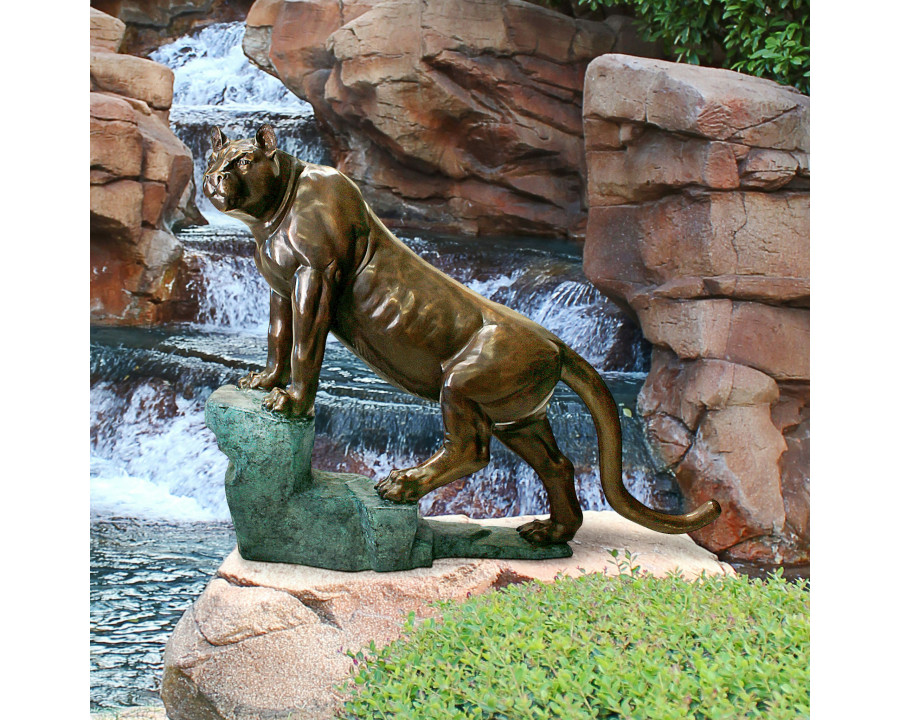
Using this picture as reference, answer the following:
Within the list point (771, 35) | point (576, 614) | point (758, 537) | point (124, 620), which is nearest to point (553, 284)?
point (771, 35)

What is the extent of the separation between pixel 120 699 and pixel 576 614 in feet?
6.79

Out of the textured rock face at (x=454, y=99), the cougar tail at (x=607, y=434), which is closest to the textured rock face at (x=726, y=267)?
the cougar tail at (x=607, y=434)

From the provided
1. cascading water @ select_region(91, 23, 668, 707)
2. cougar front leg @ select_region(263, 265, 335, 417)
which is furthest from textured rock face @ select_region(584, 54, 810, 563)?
cougar front leg @ select_region(263, 265, 335, 417)

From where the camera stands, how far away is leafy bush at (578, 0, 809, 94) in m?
5.39

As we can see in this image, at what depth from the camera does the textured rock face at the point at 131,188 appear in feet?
20.9

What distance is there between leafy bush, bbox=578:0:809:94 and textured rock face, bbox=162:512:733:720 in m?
4.02

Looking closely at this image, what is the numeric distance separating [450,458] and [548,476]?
14.1 inches

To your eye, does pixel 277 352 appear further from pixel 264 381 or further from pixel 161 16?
pixel 161 16

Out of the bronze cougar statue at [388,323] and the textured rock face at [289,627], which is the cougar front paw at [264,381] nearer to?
the bronze cougar statue at [388,323]

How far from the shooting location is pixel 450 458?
243 cm

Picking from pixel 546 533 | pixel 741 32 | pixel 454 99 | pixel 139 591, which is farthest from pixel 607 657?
pixel 454 99

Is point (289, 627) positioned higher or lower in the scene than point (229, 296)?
lower

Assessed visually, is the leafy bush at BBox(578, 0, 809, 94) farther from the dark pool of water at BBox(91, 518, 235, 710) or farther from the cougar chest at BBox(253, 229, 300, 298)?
the dark pool of water at BBox(91, 518, 235, 710)

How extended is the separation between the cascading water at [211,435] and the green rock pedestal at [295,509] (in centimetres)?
114
